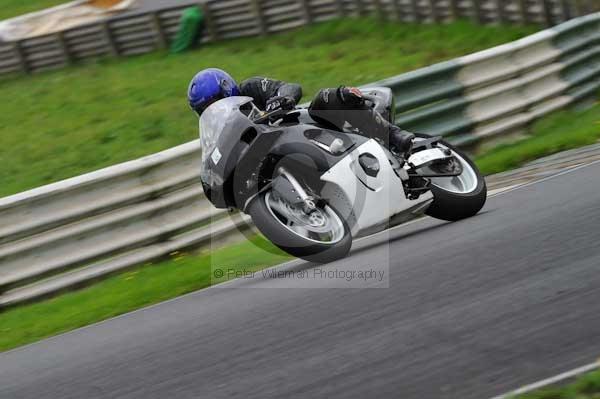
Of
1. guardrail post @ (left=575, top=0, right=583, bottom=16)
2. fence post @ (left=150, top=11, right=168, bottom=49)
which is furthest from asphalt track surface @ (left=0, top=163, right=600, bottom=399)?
fence post @ (left=150, top=11, right=168, bottom=49)

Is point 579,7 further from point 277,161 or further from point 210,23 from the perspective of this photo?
point 277,161

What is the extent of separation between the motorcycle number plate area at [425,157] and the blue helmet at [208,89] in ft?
4.49

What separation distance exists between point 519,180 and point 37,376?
458cm

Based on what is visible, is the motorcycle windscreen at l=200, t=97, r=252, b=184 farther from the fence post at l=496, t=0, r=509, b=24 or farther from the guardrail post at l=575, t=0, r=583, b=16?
the fence post at l=496, t=0, r=509, b=24

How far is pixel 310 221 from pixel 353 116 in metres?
1.01

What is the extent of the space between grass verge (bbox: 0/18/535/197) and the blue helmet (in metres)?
4.96

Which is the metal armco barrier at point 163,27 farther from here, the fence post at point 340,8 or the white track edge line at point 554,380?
the white track edge line at point 554,380

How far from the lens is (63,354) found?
5.92 m

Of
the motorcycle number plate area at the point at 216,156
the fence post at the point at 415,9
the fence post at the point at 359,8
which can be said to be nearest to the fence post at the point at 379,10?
the fence post at the point at 359,8

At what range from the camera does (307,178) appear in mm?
6758

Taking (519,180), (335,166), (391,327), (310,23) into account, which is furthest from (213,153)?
(310,23)

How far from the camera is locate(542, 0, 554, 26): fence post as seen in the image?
14.4 meters

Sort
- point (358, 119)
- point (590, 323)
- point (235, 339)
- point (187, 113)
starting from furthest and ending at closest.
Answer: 1. point (187, 113)
2. point (358, 119)
3. point (235, 339)
4. point (590, 323)

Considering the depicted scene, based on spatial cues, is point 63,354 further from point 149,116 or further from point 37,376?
point 149,116
